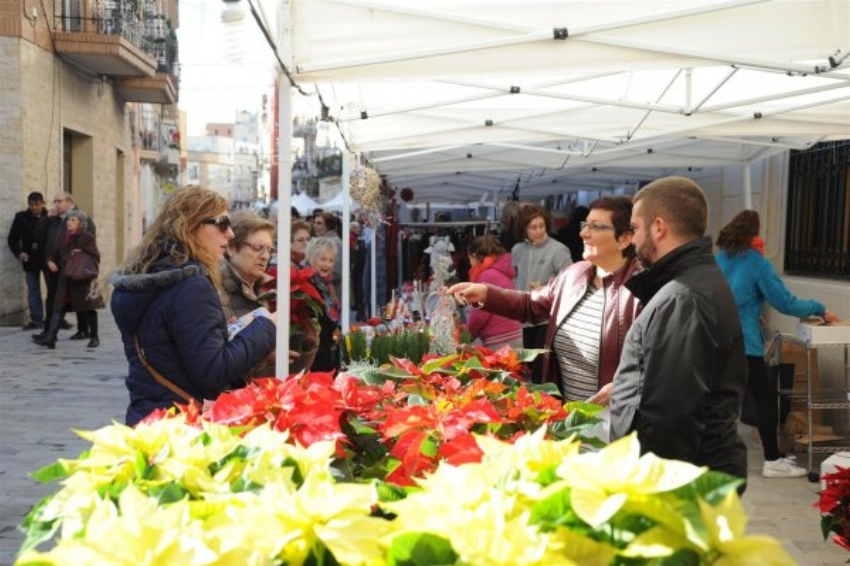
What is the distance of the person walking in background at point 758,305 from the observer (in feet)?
21.8

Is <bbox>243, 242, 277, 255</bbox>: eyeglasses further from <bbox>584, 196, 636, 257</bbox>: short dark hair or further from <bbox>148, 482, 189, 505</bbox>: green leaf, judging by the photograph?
<bbox>148, 482, 189, 505</bbox>: green leaf

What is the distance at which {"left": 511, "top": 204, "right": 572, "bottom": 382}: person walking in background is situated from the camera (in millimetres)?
7902

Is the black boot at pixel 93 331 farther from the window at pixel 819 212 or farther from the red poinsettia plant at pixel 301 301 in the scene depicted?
the red poinsettia plant at pixel 301 301

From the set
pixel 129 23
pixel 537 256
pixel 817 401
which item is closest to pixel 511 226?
pixel 537 256

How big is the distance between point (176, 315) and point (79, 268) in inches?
363

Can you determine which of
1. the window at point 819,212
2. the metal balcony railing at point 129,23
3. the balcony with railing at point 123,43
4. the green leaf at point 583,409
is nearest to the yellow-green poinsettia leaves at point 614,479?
the green leaf at point 583,409

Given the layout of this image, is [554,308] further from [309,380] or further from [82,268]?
[82,268]

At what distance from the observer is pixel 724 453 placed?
2.83 meters

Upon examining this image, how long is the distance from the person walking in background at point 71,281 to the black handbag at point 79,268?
0.02 metres

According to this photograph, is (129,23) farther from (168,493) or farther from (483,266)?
(168,493)

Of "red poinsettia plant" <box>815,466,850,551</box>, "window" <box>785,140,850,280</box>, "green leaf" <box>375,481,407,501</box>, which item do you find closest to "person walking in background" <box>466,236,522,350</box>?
"window" <box>785,140,850,280</box>

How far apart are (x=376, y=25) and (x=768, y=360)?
457 centimetres

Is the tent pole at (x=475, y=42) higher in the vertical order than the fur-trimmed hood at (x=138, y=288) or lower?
higher

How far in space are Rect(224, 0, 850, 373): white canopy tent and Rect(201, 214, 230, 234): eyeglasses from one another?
22.4 inches
